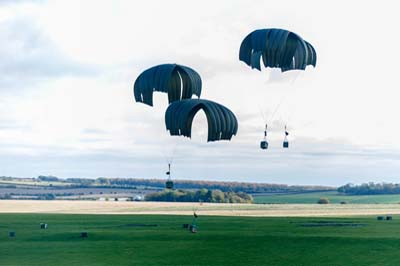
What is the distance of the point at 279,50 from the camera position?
54.0 m

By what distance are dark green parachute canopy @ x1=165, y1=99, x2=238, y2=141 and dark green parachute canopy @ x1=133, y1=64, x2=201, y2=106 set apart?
243 centimetres

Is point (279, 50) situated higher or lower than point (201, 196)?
higher

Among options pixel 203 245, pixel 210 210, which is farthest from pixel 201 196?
pixel 203 245

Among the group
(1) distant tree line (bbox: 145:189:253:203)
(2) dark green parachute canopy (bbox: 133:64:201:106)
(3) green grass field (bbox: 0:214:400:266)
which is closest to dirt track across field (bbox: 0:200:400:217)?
(1) distant tree line (bbox: 145:189:253:203)

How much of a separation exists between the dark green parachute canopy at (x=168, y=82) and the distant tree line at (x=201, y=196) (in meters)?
126

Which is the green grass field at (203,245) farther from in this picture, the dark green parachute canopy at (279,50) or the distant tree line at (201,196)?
the distant tree line at (201,196)

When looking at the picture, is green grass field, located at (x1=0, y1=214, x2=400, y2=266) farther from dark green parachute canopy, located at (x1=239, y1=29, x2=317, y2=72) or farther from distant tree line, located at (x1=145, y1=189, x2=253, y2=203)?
distant tree line, located at (x1=145, y1=189, x2=253, y2=203)

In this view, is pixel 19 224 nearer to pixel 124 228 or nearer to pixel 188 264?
pixel 124 228

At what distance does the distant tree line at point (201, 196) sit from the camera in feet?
609

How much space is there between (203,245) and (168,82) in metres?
15.7

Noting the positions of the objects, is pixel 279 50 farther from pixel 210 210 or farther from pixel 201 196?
pixel 201 196

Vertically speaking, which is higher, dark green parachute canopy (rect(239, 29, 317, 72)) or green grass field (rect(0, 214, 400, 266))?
dark green parachute canopy (rect(239, 29, 317, 72))

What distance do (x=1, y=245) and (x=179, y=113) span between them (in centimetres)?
2209

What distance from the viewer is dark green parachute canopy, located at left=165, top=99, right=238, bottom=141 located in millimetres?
51250
